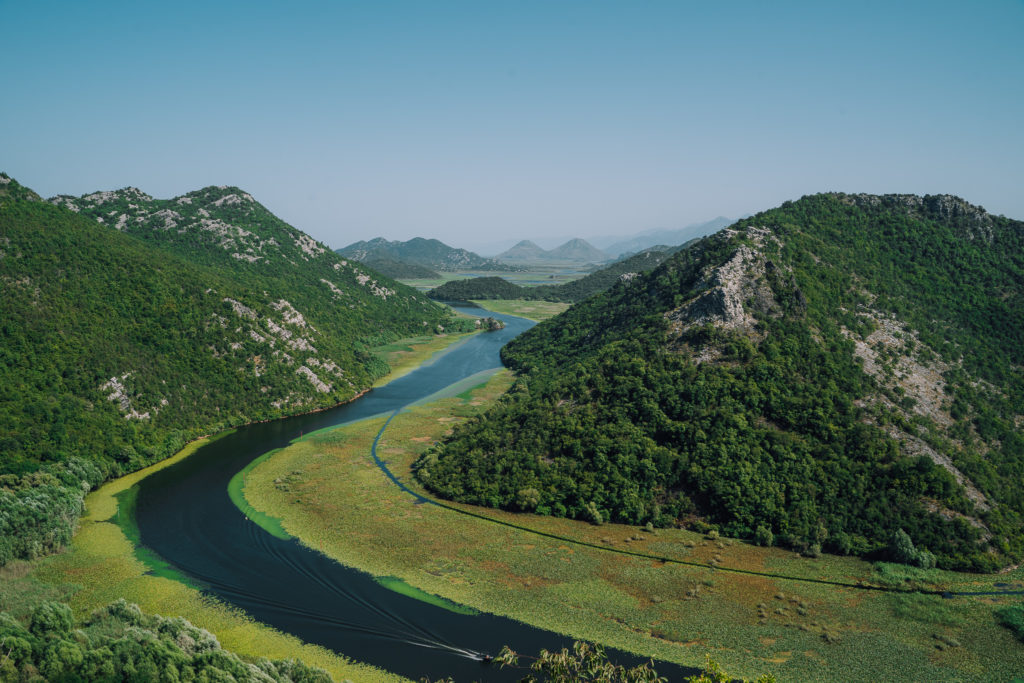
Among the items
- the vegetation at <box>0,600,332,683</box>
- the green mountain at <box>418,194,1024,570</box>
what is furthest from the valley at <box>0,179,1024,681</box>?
the vegetation at <box>0,600,332,683</box>

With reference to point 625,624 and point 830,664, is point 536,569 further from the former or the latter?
point 830,664

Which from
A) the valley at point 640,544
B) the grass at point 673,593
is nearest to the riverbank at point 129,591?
the valley at point 640,544

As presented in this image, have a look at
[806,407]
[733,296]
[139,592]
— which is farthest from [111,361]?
[806,407]

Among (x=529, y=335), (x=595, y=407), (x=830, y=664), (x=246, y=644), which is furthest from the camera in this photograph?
(x=529, y=335)

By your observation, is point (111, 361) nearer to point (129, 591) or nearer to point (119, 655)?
point (129, 591)

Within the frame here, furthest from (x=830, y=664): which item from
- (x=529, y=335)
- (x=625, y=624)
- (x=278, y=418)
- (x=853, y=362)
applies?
(x=529, y=335)
